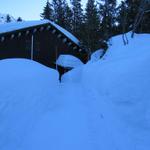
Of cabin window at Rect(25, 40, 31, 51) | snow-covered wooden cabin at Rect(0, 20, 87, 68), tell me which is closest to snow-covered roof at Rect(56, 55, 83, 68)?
snow-covered wooden cabin at Rect(0, 20, 87, 68)

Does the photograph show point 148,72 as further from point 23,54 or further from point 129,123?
point 23,54

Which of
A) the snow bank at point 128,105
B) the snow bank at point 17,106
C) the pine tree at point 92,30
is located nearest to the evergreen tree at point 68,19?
the pine tree at point 92,30

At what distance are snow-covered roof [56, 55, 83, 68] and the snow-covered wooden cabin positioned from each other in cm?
74

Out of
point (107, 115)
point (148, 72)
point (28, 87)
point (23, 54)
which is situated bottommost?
point (23, 54)

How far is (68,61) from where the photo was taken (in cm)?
2634

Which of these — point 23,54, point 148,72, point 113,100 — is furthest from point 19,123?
point 23,54

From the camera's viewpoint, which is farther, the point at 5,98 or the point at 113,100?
the point at 113,100

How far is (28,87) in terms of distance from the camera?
7969 mm

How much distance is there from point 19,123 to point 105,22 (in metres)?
30.4

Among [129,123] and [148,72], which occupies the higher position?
[148,72]

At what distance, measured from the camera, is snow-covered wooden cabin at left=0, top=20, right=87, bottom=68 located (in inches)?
931

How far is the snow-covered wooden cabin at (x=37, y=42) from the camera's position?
23.6 meters

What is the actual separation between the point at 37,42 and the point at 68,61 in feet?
10.9

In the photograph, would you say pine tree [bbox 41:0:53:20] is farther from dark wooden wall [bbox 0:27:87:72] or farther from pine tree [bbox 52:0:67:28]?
dark wooden wall [bbox 0:27:87:72]
